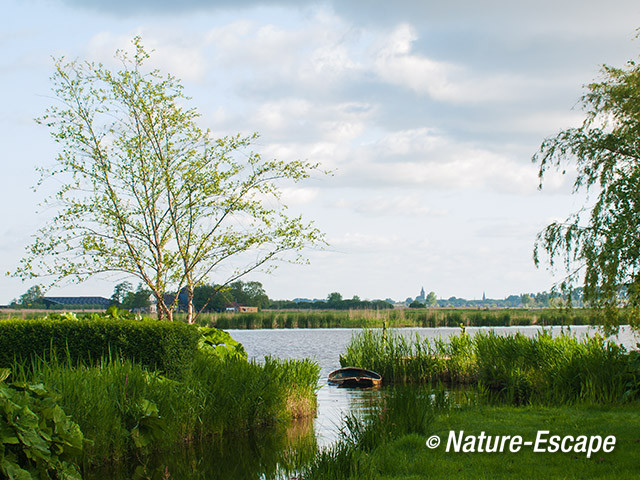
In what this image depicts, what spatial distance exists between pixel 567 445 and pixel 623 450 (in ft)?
2.22

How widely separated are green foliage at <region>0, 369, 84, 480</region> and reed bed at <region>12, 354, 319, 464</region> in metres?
0.84

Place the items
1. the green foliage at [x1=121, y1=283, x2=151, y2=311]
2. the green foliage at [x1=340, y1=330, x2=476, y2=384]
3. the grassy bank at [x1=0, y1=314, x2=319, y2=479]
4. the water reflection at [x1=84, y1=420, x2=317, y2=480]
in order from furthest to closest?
the green foliage at [x1=121, y1=283, x2=151, y2=311] < the green foliage at [x1=340, y1=330, x2=476, y2=384] < the water reflection at [x1=84, y1=420, x2=317, y2=480] < the grassy bank at [x1=0, y1=314, x2=319, y2=479]

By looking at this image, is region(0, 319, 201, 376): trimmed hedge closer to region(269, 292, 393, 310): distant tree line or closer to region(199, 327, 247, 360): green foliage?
region(199, 327, 247, 360): green foliage

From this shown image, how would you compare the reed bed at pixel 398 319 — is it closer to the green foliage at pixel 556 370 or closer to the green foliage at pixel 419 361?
the green foliage at pixel 419 361

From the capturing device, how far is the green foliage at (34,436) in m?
6.07

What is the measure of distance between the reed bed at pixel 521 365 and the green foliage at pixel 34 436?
8350 mm

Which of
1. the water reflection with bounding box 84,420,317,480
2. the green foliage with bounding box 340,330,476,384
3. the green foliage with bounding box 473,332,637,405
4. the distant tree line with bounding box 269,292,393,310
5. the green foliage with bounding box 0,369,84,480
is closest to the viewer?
the green foliage with bounding box 0,369,84,480

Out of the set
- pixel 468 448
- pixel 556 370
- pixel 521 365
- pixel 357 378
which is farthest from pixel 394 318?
pixel 468 448

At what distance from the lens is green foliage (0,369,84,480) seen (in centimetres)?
607

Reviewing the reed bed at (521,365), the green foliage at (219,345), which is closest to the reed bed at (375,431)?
the reed bed at (521,365)

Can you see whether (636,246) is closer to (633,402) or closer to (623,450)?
(633,402)

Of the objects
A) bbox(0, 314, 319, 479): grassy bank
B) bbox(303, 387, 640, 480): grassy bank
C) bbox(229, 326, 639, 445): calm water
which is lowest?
bbox(229, 326, 639, 445): calm water

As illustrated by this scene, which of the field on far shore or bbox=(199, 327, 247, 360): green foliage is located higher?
bbox=(199, 327, 247, 360): green foliage

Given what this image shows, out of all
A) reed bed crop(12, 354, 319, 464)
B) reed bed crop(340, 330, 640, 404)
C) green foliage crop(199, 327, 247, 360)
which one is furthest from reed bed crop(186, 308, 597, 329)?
reed bed crop(12, 354, 319, 464)
